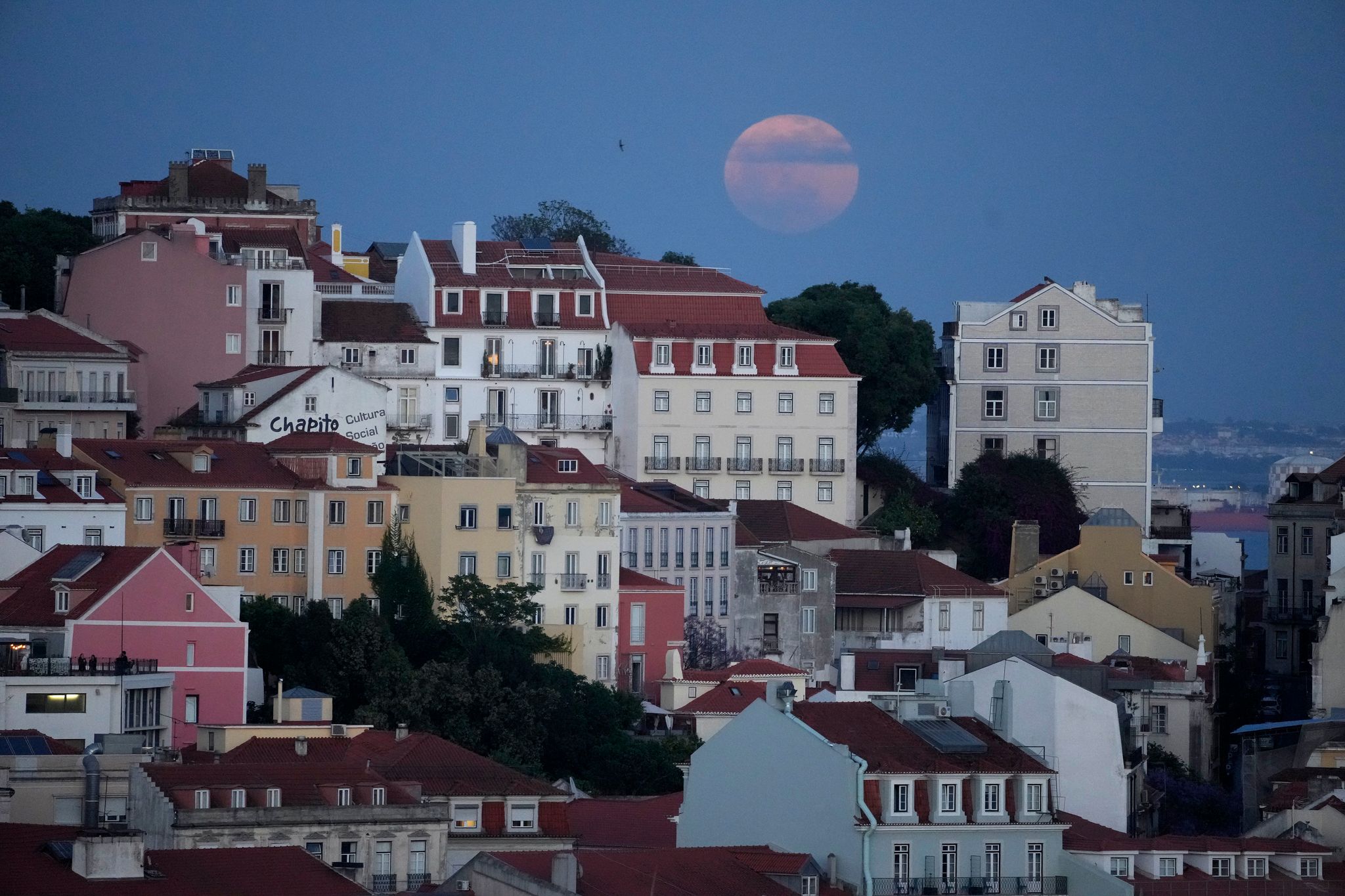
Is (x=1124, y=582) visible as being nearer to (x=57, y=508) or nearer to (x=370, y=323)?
(x=370, y=323)

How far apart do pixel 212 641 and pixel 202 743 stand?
5.06m

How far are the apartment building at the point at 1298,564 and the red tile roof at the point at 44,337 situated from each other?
35.7 meters

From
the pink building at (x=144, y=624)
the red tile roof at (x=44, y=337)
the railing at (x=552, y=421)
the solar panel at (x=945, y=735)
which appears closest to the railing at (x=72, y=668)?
the pink building at (x=144, y=624)

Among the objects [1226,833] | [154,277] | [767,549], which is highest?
[154,277]

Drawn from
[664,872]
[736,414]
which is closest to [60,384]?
[736,414]

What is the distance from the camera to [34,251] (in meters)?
107

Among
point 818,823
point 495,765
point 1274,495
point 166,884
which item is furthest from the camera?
point 1274,495

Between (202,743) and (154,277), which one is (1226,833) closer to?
(202,743)

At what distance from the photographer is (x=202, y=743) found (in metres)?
70.1

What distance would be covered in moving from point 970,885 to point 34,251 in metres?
56.3

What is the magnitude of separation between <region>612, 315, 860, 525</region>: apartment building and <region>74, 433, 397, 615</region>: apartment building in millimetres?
17916

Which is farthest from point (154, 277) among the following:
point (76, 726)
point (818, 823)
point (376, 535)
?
point (818, 823)

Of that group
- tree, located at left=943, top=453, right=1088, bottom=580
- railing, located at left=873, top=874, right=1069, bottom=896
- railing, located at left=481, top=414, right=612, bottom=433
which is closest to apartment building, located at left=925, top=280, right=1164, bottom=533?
tree, located at left=943, top=453, right=1088, bottom=580

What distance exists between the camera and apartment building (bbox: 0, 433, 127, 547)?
8019 centimetres
